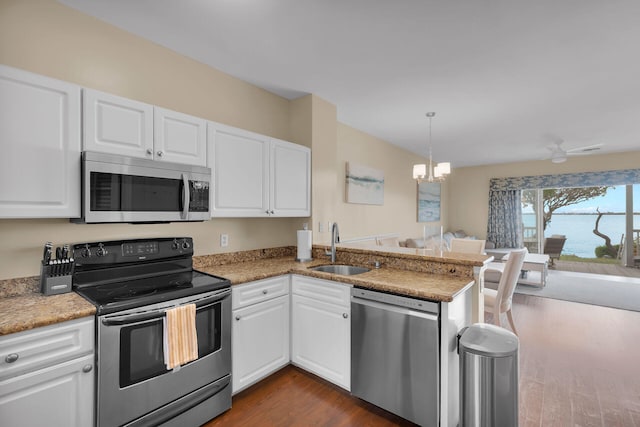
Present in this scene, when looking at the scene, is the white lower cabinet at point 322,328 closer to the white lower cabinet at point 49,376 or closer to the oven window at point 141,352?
the oven window at point 141,352

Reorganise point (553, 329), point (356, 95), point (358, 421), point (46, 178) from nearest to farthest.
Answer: point (46, 178) < point (358, 421) < point (356, 95) < point (553, 329)

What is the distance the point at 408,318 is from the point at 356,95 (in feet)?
7.59

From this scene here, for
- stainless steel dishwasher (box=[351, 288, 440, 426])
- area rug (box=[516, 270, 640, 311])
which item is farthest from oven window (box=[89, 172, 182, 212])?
area rug (box=[516, 270, 640, 311])

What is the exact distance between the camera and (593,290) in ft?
16.5

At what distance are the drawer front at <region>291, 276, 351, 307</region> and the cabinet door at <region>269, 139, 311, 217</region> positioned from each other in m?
0.68

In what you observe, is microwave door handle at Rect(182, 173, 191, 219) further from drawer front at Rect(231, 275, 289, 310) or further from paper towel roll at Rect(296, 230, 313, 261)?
paper towel roll at Rect(296, 230, 313, 261)

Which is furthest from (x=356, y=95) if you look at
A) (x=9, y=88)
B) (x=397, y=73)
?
(x=9, y=88)

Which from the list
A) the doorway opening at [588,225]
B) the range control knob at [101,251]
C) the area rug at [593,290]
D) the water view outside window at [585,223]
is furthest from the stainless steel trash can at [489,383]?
the water view outside window at [585,223]

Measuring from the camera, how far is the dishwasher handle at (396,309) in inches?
→ 67.4

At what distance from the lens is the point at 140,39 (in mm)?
2166

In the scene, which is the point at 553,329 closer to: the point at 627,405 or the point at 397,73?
the point at 627,405

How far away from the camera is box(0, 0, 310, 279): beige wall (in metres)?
1.68

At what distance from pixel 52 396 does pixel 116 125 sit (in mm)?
1402

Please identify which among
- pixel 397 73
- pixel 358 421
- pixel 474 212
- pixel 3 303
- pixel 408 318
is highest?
pixel 397 73
